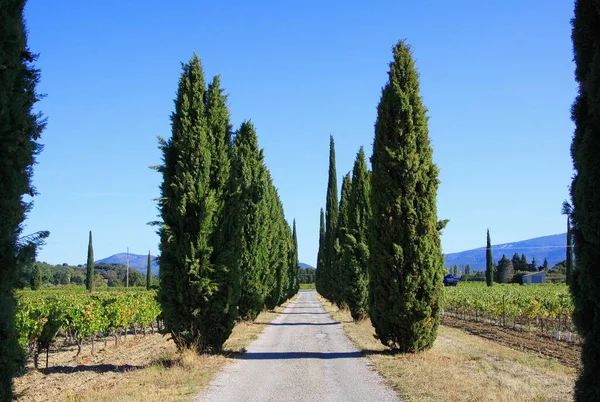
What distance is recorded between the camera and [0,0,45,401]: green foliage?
4.82m

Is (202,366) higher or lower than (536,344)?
higher

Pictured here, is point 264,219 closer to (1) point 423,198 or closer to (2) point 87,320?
(2) point 87,320

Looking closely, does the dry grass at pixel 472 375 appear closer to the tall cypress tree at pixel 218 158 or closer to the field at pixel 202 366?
the field at pixel 202 366

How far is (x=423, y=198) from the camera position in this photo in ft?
42.8

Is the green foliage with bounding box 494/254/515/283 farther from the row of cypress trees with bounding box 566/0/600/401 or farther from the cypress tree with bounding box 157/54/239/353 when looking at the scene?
the row of cypress trees with bounding box 566/0/600/401

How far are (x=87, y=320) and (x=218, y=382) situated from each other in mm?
10165

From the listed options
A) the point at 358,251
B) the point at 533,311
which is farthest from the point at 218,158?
the point at 533,311

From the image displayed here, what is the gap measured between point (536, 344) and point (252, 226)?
12.8 m

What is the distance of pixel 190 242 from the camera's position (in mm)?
11930

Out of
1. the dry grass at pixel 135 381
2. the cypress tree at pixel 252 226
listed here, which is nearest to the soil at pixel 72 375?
the dry grass at pixel 135 381

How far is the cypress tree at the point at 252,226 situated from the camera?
2266 centimetres

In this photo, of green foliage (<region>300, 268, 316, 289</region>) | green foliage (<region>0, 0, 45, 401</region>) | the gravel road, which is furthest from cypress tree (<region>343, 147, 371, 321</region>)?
green foliage (<region>300, 268, 316, 289</region>)

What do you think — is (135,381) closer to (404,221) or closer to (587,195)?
(404,221)

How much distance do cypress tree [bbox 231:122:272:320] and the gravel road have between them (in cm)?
666
